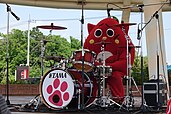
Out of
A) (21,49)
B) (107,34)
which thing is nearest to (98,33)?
(107,34)

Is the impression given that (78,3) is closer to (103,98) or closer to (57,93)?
(103,98)

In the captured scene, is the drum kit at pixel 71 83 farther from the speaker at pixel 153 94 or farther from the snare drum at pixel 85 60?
the speaker at pixel 153 94

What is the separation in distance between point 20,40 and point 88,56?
1318cm

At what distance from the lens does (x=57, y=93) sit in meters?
5.07

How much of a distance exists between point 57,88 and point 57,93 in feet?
0.26

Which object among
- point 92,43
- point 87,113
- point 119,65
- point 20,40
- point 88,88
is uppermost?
point 20,40

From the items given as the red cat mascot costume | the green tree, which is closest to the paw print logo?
the red cat mascot costume

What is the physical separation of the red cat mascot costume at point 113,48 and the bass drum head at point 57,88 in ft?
2.74

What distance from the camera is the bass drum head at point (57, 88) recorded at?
4977 mm

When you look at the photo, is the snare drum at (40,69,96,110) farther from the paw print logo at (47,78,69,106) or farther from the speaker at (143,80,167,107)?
the speaker at (143,80,167,107)

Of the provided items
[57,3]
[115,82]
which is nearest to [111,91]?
[115,82]

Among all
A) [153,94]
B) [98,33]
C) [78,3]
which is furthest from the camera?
[78,3]

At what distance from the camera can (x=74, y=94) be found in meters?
5.07

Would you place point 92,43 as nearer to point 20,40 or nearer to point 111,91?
point 111,91
